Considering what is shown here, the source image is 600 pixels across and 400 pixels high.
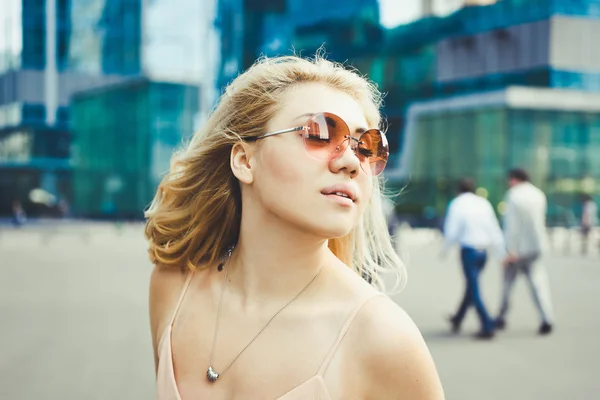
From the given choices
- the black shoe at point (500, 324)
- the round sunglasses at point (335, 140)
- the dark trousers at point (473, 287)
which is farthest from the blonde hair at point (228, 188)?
the black shoe at point (500, 324)

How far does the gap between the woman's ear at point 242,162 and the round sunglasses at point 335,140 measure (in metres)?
0.03

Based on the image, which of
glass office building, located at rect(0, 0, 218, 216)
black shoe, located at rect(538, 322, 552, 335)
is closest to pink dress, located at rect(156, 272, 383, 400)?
black shoe, located at rect(538, 322, 552, 335)

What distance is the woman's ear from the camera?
173cm

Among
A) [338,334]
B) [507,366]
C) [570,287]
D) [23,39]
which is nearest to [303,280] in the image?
[338,334]

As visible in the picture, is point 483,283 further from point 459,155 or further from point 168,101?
point 168,101

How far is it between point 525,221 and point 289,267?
299 inches

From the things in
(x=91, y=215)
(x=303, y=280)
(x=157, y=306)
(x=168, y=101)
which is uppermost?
(x=168, y=101)

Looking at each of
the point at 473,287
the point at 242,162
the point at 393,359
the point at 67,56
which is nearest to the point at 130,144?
the point at 67,56

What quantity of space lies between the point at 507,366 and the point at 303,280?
557cm

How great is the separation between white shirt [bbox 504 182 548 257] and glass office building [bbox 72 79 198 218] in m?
38.3

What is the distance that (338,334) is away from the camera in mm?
1539

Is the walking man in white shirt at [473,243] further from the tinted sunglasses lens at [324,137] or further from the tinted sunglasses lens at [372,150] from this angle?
the tinted sunglasses lens at [324,137]

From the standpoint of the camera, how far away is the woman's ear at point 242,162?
5.66ft

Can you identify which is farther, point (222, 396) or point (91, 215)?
point (91, 215)
